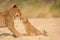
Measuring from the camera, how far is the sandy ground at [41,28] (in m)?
2.20

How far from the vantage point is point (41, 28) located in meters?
2.49

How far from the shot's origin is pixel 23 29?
2.45 meters

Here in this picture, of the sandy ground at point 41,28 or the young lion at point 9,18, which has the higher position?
the young lion at point 9,18

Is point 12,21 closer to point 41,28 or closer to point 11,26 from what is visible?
point 11,26

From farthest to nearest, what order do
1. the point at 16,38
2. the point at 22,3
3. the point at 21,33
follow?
1. the point at 22,3
2. the point at 21,33
3. the point at 16,38

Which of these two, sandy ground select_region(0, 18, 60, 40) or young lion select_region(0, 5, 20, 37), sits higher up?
young lion select_region(0, 5, 20, 37)

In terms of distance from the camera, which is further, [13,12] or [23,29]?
[23,29]

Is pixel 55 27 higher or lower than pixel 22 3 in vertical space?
lower

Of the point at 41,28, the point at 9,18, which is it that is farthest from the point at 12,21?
the point at 41,28

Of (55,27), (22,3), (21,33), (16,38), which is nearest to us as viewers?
(16,38)

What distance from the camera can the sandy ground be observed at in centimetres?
220

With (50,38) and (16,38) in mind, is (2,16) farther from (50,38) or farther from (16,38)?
(50,38)

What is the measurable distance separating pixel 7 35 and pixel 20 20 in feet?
0.80

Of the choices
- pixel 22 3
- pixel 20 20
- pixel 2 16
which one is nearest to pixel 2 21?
pixel 2 16
